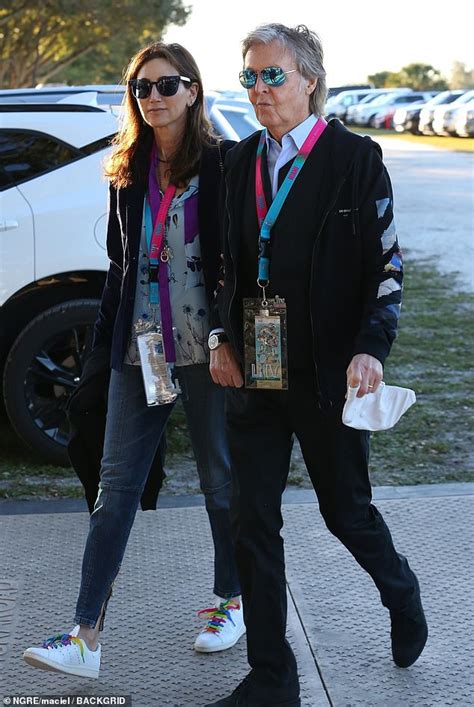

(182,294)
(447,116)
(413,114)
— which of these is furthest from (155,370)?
(413,114)

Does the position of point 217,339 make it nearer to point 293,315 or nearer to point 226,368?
point 226,368

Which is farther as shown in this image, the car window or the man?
the car window

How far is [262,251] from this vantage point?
3088 millimetres

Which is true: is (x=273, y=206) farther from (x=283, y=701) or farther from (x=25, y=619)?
(x=25, y=619)

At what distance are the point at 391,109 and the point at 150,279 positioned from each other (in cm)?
4875

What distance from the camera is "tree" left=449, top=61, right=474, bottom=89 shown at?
514 feet

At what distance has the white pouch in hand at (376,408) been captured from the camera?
3021 mm

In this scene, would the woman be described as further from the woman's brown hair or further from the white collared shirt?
the white collared shirt

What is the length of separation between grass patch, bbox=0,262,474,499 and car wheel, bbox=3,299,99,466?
0.18 meters

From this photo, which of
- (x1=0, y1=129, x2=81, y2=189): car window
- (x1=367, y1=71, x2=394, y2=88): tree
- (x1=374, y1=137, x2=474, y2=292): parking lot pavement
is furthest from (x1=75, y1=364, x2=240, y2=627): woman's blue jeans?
(x1=367, y1=71, x2=394, y2=88): tree

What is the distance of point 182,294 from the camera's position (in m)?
3.57

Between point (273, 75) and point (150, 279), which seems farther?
point (150, 279)

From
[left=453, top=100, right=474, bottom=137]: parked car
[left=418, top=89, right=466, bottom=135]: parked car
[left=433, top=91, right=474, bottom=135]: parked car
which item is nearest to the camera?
[left=453, top=100, right=474, bottom=137]: parked car

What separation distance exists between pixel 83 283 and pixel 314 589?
7.39 ft
